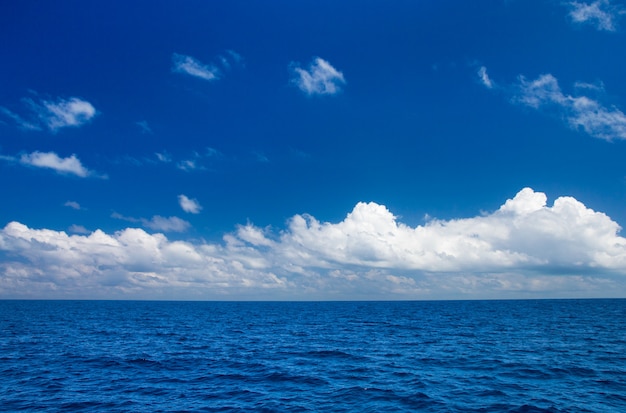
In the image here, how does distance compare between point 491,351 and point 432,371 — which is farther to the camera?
point 491,351

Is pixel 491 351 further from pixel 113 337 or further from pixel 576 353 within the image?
pixel 113 337

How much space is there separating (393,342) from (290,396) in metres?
27.0

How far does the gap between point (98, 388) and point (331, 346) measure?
26.8 metres

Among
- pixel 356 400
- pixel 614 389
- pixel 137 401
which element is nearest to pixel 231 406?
pixel 137 401

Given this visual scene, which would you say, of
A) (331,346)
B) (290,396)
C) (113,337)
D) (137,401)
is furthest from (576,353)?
(113,337)

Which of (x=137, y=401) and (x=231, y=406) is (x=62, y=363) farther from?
(x=231, y=406)

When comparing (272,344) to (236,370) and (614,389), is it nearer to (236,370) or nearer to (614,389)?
(236,370)

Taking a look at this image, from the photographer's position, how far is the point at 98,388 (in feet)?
90.7

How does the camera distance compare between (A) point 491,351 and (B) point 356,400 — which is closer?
(B) point 356,400

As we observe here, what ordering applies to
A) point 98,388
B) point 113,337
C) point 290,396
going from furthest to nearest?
point 113,337
point 98,388
point 290,396

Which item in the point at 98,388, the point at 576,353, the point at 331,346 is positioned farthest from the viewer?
the point at 331,346

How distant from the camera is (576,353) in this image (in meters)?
39.8

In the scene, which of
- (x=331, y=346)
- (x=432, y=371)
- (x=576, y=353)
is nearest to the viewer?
(x=432, y=371)

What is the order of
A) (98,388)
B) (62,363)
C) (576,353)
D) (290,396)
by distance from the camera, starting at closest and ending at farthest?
(290,396) < (98,388) < (62,363) < (576,353)
